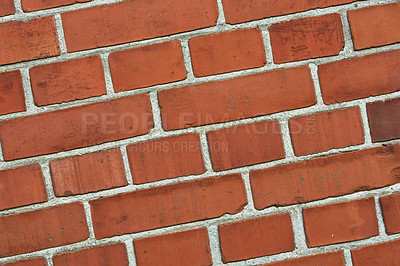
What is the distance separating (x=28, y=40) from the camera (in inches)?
25.9

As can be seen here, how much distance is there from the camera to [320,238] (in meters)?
0.67

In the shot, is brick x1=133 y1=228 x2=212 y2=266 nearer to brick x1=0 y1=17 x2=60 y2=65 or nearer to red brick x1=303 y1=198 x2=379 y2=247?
red brick x1=303 y1=198 x2=379 y2=247

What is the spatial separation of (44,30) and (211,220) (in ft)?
1.87

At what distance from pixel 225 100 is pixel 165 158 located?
0.61ft

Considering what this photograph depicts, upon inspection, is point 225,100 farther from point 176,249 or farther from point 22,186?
point 22,186

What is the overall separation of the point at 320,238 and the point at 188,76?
1.56 ft

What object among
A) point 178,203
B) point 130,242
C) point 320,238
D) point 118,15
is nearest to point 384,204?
point 320,238

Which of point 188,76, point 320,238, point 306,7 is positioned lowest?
point 320,238

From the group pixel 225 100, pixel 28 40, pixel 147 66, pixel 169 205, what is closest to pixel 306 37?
pixel 225 100

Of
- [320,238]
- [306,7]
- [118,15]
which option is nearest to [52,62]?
[118,15]

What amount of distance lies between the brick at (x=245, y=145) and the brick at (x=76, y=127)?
0.52 ft

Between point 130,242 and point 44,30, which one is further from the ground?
point 44,30

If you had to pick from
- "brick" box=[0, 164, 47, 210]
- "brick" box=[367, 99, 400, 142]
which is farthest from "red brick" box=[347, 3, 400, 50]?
"brick" box=[0, 164, 47, 210]

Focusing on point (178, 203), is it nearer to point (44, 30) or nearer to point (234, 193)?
point (234, 193)
